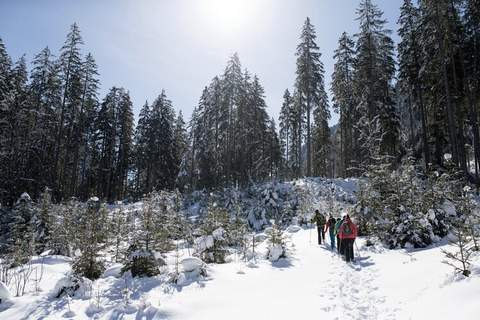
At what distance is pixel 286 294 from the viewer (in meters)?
7.93

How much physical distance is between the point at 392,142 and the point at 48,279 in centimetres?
2776

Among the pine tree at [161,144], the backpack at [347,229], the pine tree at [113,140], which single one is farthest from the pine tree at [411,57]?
the pine tree at [113,140]

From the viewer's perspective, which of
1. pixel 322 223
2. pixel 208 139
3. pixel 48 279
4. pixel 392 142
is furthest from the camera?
pixel 208 139

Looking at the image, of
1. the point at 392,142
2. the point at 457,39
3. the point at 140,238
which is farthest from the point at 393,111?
the point at 140,238

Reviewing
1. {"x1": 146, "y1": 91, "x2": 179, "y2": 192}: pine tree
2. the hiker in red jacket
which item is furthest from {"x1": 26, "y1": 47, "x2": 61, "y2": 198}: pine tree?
the hiker in red jacket

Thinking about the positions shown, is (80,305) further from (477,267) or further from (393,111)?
(393,111)

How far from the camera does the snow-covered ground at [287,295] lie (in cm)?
627

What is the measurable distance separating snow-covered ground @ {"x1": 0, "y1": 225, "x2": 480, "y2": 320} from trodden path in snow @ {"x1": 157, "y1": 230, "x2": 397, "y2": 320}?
0.07ft

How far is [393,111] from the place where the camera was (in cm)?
2859

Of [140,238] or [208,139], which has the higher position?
[208,139]

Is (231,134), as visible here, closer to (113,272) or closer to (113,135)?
(113,135)

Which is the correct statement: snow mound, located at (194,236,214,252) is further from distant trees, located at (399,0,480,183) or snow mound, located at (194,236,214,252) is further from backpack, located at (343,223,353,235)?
distant trees, located at (399,0,480,183)

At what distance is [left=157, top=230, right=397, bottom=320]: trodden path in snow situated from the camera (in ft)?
21.7

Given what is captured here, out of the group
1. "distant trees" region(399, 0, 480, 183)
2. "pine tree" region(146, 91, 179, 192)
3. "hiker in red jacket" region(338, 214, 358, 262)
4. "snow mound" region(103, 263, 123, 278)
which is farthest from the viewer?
"pine tree" region(146, 91, 179, 192)
